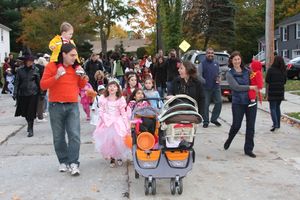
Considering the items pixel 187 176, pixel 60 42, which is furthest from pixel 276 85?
pixel 60 42

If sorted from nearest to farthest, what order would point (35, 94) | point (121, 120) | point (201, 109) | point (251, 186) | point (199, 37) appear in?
point (251, 186) < point (121, 120) < point (201, 109) < point (35, 94) < point (199, 37)

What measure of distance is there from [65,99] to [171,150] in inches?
70.2

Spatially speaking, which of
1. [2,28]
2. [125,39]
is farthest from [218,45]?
[125,39]

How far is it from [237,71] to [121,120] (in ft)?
7.83

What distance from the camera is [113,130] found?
7.54 m

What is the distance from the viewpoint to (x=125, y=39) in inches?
4567

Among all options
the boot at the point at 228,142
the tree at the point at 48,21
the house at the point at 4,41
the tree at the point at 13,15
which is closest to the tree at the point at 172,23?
the tree at the point at 48,21

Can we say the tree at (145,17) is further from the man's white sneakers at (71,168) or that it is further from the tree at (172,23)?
the man's white sneakers at (71,168)

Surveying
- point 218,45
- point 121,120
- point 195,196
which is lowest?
point 195,196

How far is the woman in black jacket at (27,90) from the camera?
10891 millimetres

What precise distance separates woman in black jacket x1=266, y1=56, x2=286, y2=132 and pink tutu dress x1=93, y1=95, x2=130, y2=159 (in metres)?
4.55

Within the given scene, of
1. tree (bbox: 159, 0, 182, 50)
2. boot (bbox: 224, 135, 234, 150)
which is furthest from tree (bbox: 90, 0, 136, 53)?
boot (bbox: 224, 135, 234, 150)

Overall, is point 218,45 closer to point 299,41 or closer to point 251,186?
point 299,41

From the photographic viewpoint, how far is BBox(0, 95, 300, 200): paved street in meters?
6.22
